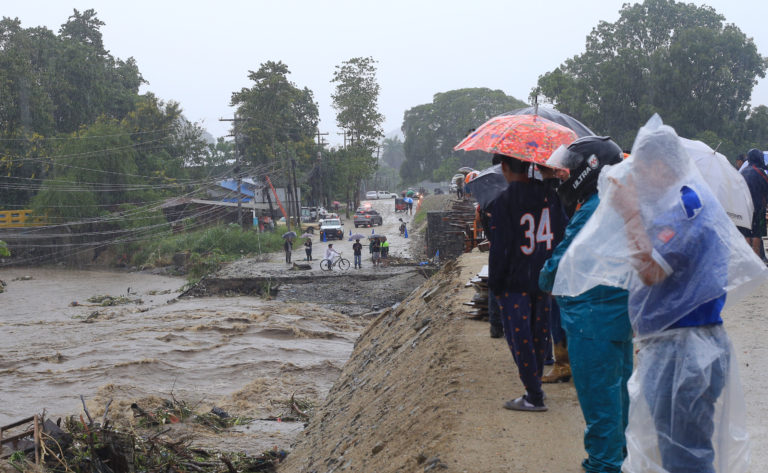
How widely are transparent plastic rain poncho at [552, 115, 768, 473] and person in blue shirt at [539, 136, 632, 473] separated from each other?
0.95 feet

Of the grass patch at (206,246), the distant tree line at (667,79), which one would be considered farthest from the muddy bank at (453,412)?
the distant tree line at (667,79)

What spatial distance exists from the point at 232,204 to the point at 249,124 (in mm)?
6650

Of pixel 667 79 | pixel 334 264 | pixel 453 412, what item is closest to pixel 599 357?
pixel 453 412

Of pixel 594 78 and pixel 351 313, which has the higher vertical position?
pixel 594 78

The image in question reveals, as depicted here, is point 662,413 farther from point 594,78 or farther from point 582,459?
point 594,78

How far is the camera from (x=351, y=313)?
69.5 ft

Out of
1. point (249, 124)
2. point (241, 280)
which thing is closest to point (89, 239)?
point (249, 124)

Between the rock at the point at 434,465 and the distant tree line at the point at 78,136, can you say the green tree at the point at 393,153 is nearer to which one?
the distant tree line at the point at 78,136

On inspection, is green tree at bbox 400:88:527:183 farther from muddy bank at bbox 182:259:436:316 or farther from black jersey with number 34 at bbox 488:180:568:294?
black jersey with number 34 at bbox 488:180:568:294

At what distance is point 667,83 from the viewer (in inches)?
1694

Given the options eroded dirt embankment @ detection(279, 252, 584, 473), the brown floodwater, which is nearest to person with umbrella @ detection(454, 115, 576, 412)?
eroded dirt embankment @ detection(279, 252, 584, 473)

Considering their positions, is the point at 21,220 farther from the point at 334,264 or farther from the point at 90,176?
the point at 334,264

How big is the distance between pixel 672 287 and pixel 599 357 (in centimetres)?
59

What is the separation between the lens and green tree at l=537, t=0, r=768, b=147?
42219 mm
